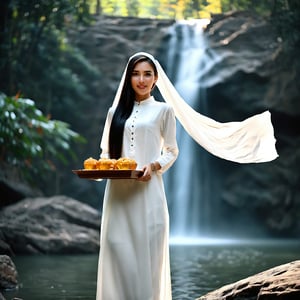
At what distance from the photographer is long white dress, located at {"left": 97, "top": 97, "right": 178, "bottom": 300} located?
400 cm

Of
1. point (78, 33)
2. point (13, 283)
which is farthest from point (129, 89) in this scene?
point (78, 33)

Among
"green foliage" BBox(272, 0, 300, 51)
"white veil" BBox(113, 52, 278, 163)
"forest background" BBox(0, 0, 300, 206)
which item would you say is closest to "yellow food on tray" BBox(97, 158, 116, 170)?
"white veil" BBox(113, 52, 278, 163)

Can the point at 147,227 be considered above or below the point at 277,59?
below

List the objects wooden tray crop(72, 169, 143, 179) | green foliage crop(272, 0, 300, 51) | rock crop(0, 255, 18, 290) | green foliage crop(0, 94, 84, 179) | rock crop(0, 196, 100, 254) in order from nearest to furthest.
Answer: wooden tray crop(72, 169, 143, 179) → rock crop(0, 255, 18, 290) → rock crop(0, 196, 100, 254) → green foliage crop(0, 94, 84, 179) → green foliage crop(272, 0, 300, 51)

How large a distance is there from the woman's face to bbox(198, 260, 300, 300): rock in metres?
1.53

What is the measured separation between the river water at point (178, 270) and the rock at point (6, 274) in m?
0.12

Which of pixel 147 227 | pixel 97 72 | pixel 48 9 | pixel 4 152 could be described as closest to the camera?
pixel 147 227

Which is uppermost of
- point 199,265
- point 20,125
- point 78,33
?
point 78,33

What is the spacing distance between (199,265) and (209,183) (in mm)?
9743

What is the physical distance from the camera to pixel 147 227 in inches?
159

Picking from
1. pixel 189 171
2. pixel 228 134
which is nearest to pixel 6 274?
pixel 228 134

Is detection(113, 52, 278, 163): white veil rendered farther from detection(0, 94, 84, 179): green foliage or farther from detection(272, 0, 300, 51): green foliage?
detection(272, 0, 300, 51): green foliage

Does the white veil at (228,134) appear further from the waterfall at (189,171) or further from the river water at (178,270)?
the waterfall at (189,171)

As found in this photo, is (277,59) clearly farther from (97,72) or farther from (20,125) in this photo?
(20,125)
